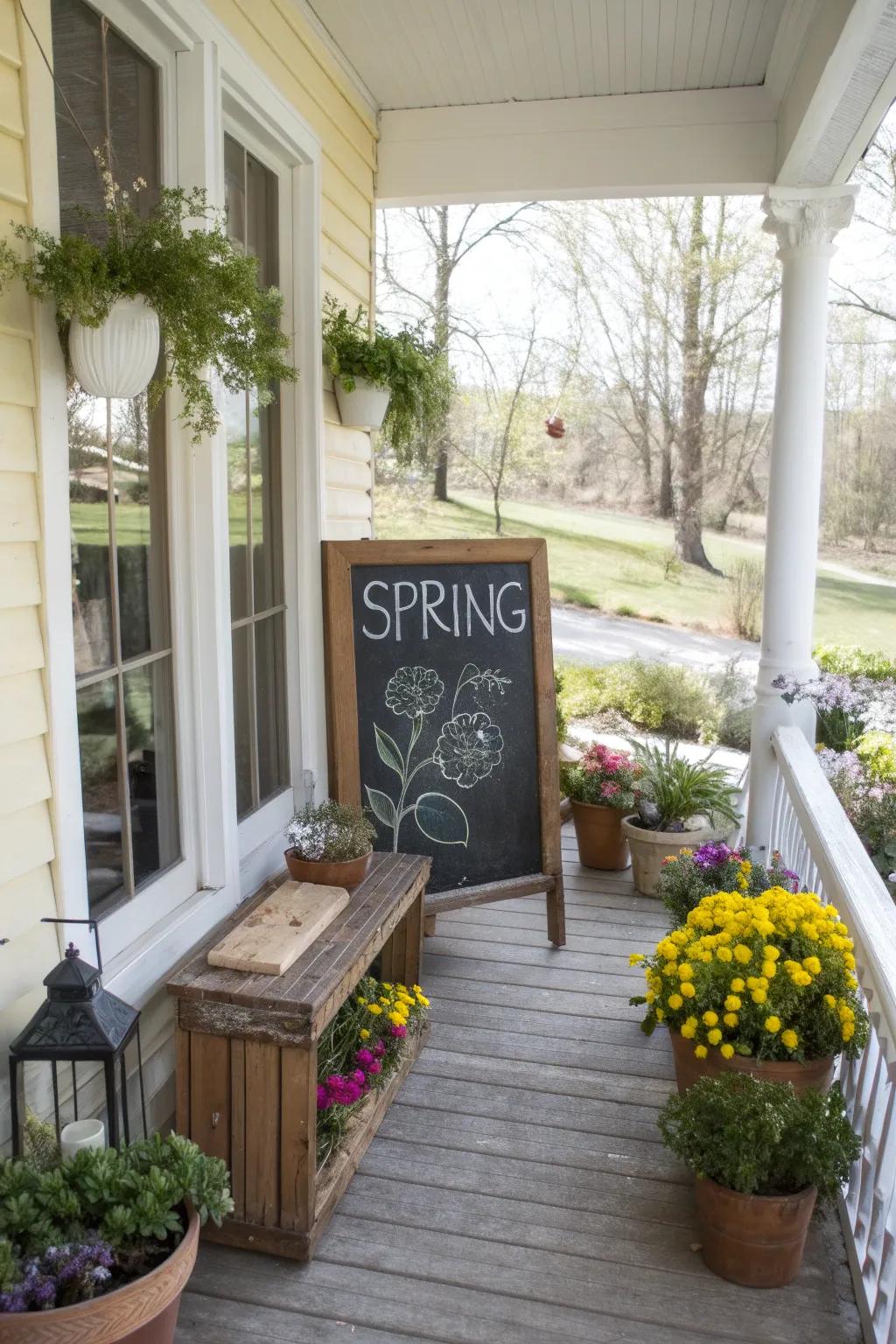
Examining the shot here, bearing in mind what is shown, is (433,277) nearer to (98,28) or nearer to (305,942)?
(98,28)

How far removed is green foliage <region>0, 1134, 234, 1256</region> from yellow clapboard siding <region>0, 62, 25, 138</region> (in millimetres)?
1612

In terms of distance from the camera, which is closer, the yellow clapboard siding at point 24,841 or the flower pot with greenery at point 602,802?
the yellow clapboard siding at point 24,841

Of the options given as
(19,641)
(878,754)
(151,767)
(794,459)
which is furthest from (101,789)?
(878,754)

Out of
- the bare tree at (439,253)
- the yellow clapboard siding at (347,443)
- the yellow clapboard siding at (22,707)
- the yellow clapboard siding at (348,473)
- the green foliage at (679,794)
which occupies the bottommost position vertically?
the green foliage at (679,794)

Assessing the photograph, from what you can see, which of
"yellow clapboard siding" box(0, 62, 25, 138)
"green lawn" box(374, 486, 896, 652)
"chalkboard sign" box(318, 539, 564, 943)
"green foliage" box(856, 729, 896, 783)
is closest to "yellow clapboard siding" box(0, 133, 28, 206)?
"yellow clapboard siding" box(0, 62, 25, 138)

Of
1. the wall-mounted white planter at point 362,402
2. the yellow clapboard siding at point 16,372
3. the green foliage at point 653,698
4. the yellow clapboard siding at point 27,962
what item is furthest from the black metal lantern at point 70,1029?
the green foliage at point 653,698

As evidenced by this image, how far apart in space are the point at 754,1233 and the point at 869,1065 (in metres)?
0.48

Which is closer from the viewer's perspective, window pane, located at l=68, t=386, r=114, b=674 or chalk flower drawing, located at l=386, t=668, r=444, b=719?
window pane, located at l=68, t=386, r=114, b=674

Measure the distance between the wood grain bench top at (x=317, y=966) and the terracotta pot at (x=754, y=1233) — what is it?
822 mm

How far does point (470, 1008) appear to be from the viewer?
3.13 metres

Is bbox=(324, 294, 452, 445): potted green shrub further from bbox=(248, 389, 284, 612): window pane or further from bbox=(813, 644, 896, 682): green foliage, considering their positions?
bbox=(813, 644, 896, 682): green foliage

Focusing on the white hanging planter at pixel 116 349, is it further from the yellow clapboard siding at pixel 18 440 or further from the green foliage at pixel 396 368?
the green foliage at pixel 396 368

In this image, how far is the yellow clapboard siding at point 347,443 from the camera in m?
3.43

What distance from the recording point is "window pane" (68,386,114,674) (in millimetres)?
1989
